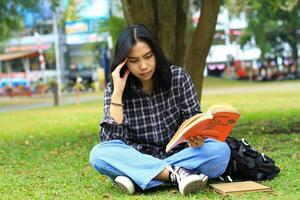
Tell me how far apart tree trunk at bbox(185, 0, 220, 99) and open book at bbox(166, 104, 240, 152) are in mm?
4097

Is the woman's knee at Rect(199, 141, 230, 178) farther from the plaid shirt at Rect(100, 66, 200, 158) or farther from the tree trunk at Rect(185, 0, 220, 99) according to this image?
the tree trunk at Rect(185, 0, 220, 99)

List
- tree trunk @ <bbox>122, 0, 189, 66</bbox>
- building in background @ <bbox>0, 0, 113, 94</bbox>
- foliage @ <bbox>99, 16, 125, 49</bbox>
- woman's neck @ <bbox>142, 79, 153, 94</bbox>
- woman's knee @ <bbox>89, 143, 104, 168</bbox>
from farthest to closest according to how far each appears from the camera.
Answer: building in background @ <bbox>0, 0, 113, 94</bbox> < foliage @ <bbox>99, 16, 125, 49</bbox> < tree trunk @ <bbox>122, 0, 189, 66</bbox> < woman's neck @ <bbox>142, 79, 153, 94</bbox> < woman's knee @ <bbox>89, 143, 104, 168</bbox>

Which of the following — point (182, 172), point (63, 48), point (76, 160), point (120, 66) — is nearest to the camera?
point (182, 172)

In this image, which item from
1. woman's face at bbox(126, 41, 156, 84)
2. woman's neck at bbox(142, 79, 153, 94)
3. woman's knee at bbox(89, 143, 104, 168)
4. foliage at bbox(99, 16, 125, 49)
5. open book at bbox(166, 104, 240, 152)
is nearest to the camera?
open book at bbox(166, 104, 240, 152)

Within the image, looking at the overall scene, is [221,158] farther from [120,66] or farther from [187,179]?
[120,66]

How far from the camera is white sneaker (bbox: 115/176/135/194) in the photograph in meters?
4.21

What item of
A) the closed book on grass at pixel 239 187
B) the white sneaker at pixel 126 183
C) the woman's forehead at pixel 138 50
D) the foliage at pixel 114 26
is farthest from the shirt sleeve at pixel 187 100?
the foliage at pixel 114 26

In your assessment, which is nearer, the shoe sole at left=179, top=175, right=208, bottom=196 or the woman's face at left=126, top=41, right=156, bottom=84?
the shoe sole at left=179, top=175, right=208, bottom=196

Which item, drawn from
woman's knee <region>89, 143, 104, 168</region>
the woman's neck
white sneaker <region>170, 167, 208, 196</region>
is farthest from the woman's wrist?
white sneaker <region>170, 167, 208, 196</region>

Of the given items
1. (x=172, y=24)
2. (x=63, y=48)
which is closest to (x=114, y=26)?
(x=172, y=24)

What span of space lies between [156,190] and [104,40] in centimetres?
3778

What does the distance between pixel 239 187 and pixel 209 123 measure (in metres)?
0.57

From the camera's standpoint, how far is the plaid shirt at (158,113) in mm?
4473

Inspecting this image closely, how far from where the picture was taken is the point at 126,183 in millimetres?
4207
